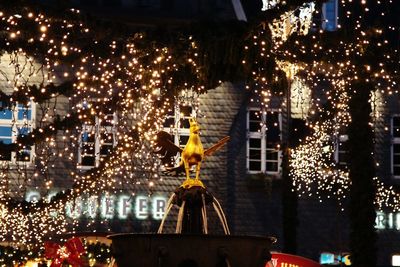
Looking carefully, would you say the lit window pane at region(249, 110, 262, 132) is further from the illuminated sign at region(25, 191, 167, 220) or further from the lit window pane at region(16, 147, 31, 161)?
the lit window pane at region(16, 147, 31, 161)

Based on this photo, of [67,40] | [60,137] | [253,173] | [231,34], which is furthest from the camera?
[253,173]

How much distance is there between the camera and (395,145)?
35.2 m

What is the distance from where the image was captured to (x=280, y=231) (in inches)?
1347

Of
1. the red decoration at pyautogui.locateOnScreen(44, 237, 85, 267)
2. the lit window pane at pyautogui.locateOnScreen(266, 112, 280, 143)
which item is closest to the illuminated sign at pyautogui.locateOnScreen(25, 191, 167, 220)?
the lit window pane at pyautogui.locateOnScreen(266, 112, 280, 143)

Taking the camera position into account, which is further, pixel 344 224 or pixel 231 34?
pixel 344 224

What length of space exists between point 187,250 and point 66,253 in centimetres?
745

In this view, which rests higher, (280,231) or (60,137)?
(60,137)

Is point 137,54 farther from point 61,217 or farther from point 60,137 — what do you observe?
point 60,137

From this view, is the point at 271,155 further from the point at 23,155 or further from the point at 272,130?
the point at 23,155

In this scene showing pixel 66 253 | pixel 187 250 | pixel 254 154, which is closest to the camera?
pixel 187 250

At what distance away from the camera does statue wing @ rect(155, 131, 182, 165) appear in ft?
40.5

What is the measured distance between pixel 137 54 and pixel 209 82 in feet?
3.28

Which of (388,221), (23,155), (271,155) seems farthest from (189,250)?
(388,221)

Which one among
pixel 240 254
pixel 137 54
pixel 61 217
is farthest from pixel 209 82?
pixel 61 217
